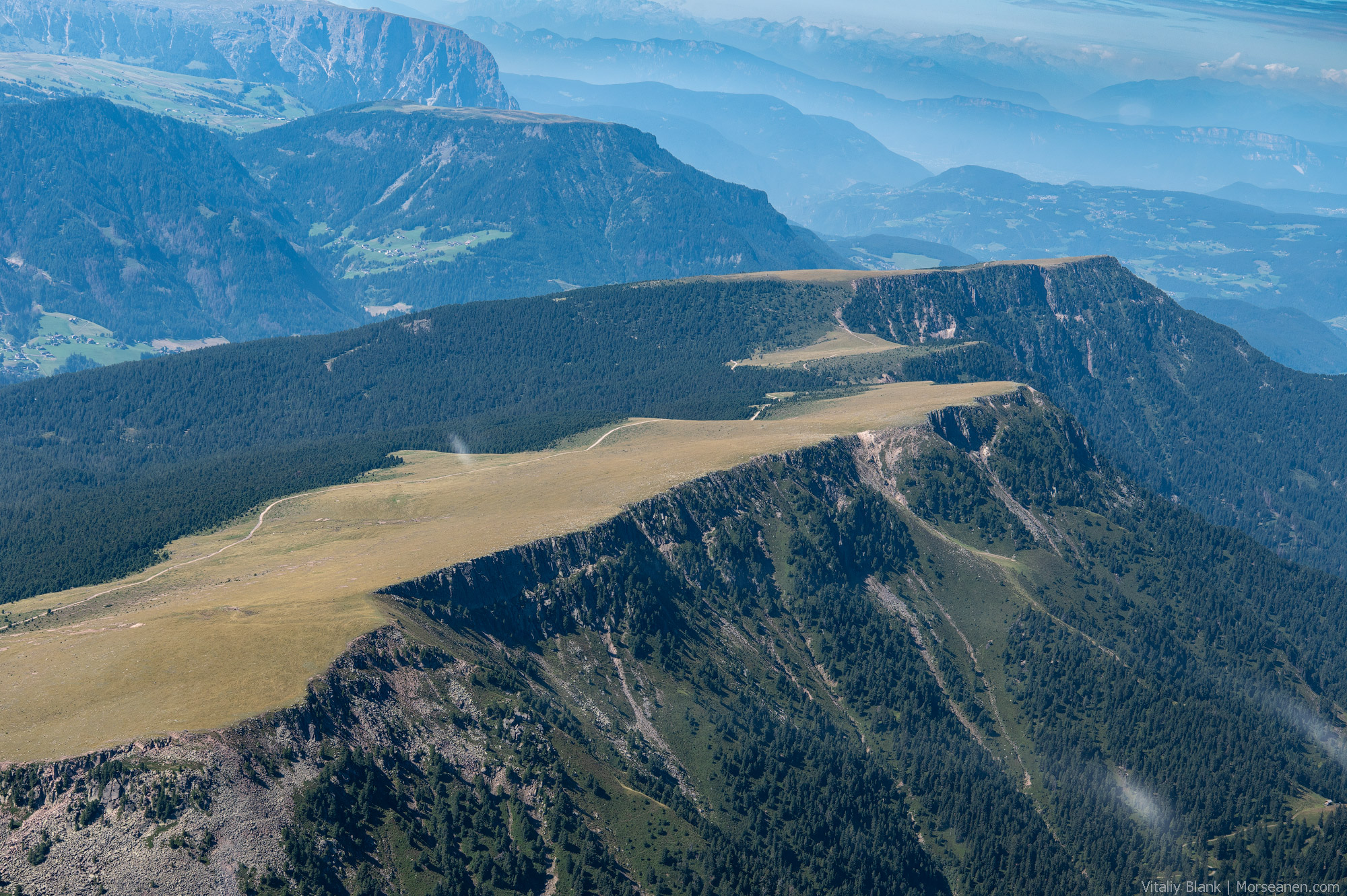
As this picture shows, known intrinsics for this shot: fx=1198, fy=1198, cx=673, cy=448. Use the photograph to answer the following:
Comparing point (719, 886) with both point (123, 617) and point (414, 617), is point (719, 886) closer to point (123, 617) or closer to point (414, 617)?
point (414, 617)

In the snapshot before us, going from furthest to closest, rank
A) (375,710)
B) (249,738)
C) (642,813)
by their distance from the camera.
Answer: (642,813), (375,710), (249,738)

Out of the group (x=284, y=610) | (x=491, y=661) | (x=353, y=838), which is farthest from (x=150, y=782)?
(x=491, y=661)

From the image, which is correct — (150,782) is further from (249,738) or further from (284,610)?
(284,610)

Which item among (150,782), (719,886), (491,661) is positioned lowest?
(719,886)

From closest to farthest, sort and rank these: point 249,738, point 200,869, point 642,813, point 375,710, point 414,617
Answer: point 200,869 → point 249,738 → point 375,710 → point 642,813 → point 414,617

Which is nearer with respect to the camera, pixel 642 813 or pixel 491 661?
pixel 642 813

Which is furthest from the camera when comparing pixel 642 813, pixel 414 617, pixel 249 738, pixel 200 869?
pixel 414 617

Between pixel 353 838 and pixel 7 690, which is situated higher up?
pixel 7 690

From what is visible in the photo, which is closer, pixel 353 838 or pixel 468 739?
pixel 353 838

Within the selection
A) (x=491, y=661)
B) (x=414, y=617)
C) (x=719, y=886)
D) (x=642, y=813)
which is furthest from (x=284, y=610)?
(x=719, y=886)
